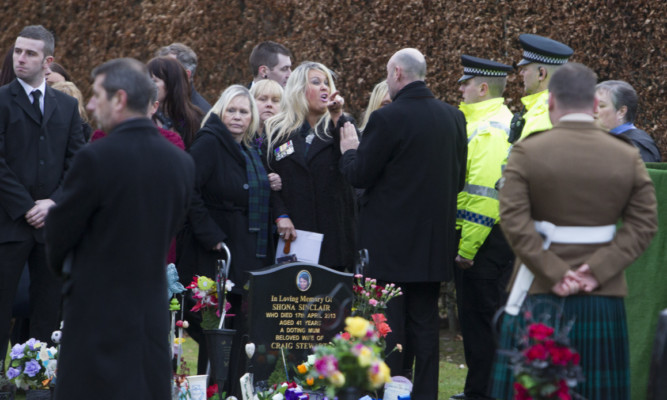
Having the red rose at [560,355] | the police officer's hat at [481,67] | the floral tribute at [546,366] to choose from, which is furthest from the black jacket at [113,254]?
the police officer's hat at [481,67]

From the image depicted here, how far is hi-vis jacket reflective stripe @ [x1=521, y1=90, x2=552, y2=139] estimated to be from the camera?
6520 millimetres

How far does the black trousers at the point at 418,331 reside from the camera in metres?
6.49

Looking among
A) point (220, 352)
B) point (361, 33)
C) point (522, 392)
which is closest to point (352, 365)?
point (522, 392)

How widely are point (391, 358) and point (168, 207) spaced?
2440 millimetres

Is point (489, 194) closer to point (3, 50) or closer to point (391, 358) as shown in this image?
point (391, 358)

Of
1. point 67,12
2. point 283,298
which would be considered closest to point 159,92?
point 283,298

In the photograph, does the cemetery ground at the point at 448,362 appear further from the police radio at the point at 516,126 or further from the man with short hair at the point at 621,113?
the man with short hair at the point at 621,113

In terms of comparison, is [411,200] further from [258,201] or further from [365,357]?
[365,357]

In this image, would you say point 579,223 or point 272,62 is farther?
point 272,62

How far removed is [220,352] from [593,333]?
2.45 metres

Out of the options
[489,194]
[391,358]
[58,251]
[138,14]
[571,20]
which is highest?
[138,14]

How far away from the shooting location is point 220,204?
6.69 meters

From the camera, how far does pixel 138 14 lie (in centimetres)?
1148

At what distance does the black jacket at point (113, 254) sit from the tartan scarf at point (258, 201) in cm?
211
